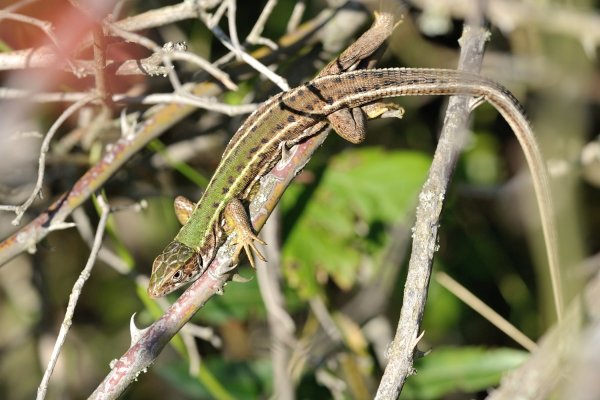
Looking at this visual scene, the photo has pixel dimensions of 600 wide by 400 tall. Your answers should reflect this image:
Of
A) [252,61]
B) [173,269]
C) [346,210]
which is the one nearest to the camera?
[252,61]

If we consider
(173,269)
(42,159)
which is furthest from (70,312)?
(173,269)

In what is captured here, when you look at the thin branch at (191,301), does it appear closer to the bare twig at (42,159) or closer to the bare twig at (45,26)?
the bare twig at (42,159)

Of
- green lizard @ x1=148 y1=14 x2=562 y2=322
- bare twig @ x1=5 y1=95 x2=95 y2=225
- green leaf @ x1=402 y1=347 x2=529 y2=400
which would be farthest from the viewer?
green leaf @ x1=402 y1=347 x2=529 y2=400

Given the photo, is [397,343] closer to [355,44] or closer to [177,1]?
[355,44]

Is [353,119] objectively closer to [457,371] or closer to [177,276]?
[177,276]

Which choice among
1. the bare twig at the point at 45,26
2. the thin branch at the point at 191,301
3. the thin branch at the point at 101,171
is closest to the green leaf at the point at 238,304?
the thin branch at the point at 101,171

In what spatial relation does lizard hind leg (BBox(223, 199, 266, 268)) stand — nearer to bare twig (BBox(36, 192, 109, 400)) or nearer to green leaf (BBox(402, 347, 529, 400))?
bare twig (BBox(36, 192, 109, 400))

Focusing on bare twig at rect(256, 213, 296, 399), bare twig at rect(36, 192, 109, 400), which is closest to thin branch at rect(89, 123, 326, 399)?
bare twig at rect(36, 192, 109, 400)
